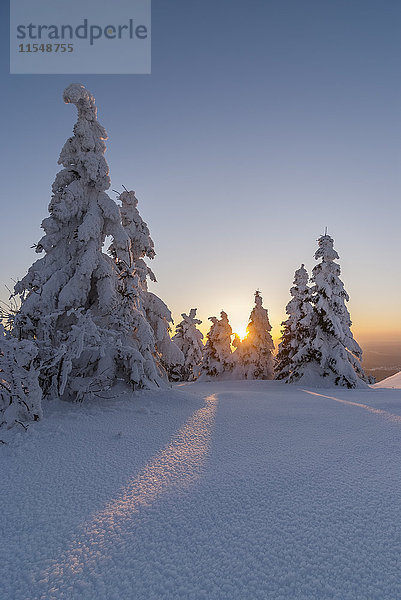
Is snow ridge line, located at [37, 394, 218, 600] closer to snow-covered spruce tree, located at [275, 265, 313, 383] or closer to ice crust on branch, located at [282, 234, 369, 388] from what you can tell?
ice crust on branch, located at [282, 234, 369, 388]

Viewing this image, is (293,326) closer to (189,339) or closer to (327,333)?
(327,333)

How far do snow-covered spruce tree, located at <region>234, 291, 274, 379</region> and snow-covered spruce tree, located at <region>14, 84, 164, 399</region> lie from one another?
22104 mm

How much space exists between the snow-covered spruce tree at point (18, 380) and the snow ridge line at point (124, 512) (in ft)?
11.9

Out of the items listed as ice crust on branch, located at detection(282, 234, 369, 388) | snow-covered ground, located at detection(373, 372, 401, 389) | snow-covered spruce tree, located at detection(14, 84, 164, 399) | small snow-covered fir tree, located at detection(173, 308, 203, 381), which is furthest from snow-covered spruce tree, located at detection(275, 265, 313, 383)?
snow-covered spruce tree, located at detection(14, 84, 164, 399)

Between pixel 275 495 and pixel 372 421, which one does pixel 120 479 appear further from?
pixel 372 421

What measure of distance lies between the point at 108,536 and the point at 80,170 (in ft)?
37.8

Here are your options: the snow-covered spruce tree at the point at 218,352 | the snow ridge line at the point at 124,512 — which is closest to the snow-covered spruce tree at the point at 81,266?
the snow ridge line at the point at 124,512

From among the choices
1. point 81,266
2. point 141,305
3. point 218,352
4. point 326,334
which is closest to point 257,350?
point 218,352

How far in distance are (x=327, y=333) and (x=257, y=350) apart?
40.8 ft

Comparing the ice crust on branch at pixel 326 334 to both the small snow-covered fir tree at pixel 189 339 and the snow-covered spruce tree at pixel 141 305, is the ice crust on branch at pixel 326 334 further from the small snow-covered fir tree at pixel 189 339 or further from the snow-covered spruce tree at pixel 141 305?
the small snow-covered fir tree at pixel 189 339

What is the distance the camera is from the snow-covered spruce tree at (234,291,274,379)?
106ft

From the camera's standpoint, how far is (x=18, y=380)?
7.30 meters

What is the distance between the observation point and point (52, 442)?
21.1 ft

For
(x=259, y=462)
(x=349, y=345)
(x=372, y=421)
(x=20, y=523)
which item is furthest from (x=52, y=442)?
(x=349, y=345)
